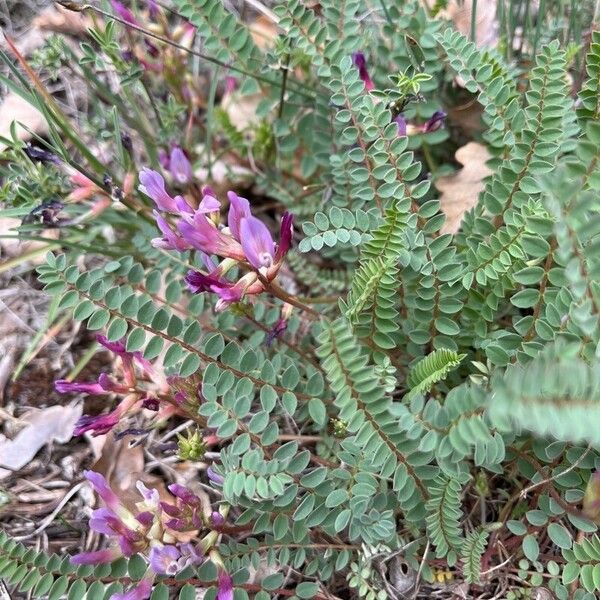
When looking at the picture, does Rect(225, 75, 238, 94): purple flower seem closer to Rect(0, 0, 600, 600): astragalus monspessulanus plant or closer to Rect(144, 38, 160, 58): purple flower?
Rect(144, 38, 160, 58): purple flower

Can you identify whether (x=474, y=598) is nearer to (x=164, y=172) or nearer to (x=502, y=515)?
(x=502, y=515)

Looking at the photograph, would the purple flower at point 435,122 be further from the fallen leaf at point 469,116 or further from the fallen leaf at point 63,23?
the fallen leaf at point 63,23

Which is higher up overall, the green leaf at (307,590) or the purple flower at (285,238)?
the purple flower at (285,238)

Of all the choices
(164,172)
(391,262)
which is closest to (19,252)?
(164,172)

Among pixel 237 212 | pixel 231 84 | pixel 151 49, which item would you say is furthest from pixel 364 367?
pixel 231 84

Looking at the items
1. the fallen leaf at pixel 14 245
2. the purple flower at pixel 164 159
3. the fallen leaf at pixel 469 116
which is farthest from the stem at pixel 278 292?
the fallen leaf at pixel 14 245

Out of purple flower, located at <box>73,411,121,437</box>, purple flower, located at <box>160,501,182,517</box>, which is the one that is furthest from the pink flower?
purple flower, located at <box>160,501,182,517</box>

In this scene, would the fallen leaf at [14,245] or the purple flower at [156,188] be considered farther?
the fallen leaf at [14,245]
